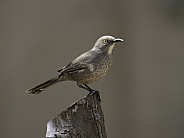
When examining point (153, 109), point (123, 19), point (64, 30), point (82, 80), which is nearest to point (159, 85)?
point (153, 109)

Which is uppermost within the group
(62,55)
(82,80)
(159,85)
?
(62,55)

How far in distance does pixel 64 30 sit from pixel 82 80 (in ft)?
8.19

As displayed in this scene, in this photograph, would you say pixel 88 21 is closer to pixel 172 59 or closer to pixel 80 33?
pixel 80 33

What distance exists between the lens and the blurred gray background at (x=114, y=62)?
609 cm

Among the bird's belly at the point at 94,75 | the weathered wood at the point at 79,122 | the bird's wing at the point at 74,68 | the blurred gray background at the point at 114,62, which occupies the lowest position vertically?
the weathered wood at the point at 79,122

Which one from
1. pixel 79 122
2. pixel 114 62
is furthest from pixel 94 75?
pixel 114 62

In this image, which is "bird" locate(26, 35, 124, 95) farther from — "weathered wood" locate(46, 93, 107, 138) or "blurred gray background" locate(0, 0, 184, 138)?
"blurred gray background" locate(0, 0, 184, 138)

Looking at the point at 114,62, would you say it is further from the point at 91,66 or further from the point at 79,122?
the point at 79,122

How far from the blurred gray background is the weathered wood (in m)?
3.41

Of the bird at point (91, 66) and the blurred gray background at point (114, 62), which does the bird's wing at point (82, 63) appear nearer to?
the bird at point (91, 66)

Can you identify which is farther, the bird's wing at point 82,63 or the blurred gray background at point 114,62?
Result: the blurred gray background at point 114,62

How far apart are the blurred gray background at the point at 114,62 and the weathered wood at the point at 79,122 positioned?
341 cm

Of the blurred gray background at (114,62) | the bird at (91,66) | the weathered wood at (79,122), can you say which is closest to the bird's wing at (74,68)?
the bird at (91,66)

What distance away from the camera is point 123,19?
6.20 m
